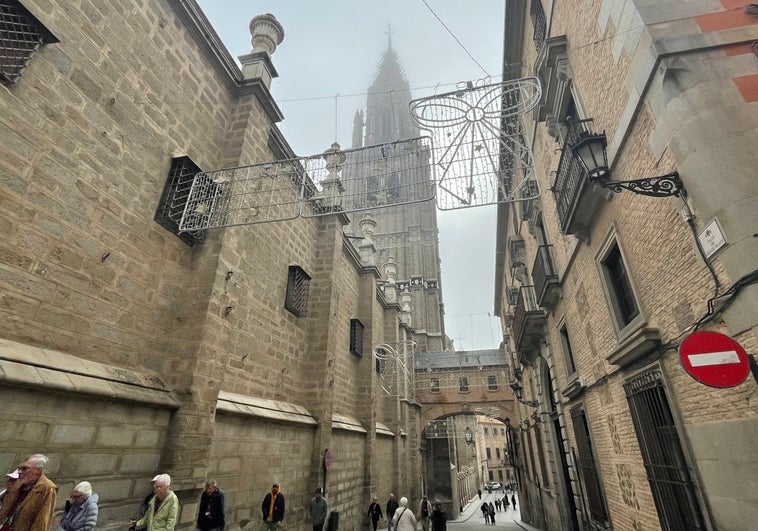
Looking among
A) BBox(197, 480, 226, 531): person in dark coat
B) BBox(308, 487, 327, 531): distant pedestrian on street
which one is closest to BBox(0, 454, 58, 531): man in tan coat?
BBox(197, 480, 226, 531): person in dark coat

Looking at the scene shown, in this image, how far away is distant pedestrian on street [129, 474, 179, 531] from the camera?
376cm

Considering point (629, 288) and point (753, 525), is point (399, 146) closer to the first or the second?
point (629, 288)

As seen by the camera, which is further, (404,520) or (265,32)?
(265,32)

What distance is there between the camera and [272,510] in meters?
6.36

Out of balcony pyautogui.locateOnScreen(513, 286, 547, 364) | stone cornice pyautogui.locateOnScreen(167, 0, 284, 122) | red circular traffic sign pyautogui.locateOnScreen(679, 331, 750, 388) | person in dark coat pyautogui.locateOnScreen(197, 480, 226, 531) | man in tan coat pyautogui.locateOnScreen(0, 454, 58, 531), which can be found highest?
stone cornice pyautogui.locateOnScreen(167, 0, 284, 122)

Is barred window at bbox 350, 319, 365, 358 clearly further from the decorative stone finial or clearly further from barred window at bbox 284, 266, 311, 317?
the decorative stone finial

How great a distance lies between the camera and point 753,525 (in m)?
2.87

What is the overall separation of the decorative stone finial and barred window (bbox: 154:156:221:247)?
3554mm

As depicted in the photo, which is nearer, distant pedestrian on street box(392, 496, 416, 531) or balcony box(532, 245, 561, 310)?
distant pedestrian on street box(392, 496, 416, 531)

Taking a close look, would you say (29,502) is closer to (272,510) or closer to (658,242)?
(272,510)

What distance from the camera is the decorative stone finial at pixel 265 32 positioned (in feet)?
26.2

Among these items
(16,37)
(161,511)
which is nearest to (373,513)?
(161,511)

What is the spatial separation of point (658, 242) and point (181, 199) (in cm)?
634

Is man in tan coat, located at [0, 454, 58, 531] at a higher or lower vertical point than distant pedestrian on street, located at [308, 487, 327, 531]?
higher
